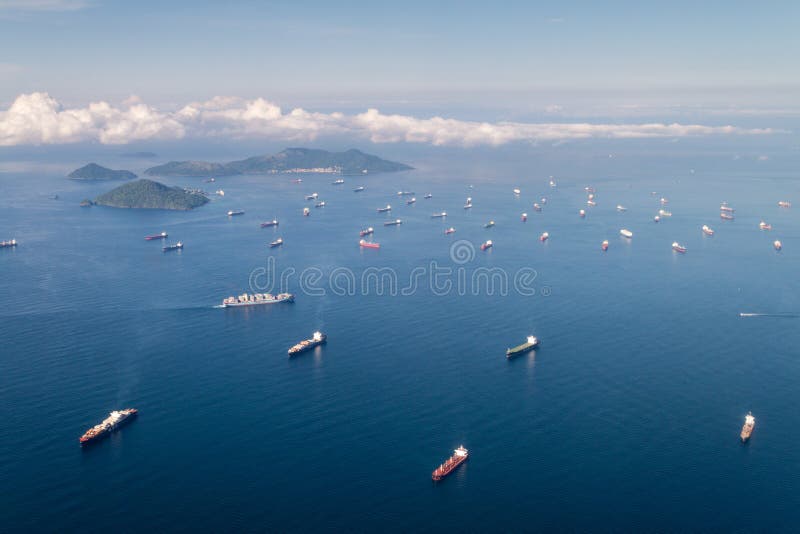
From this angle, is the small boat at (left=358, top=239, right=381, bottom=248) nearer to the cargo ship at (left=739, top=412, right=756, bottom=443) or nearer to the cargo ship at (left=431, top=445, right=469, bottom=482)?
the cargo ship at (left=431, top=445, right=469, bottom=482)

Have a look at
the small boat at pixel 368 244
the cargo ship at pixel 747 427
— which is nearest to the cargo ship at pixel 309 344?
the cargo ship at pixel 747 427

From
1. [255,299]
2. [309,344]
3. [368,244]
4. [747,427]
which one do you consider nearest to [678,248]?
[368,244]

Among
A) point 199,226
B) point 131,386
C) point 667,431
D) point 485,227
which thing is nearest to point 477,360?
point 667,431

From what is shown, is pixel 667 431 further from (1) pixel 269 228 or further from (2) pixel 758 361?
(1) pixel 269 228

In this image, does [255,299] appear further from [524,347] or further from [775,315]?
[775,315]

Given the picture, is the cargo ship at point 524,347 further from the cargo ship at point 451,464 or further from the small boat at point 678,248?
the small boat at point 678,248

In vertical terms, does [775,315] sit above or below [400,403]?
above

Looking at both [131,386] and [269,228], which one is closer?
[131,386]
